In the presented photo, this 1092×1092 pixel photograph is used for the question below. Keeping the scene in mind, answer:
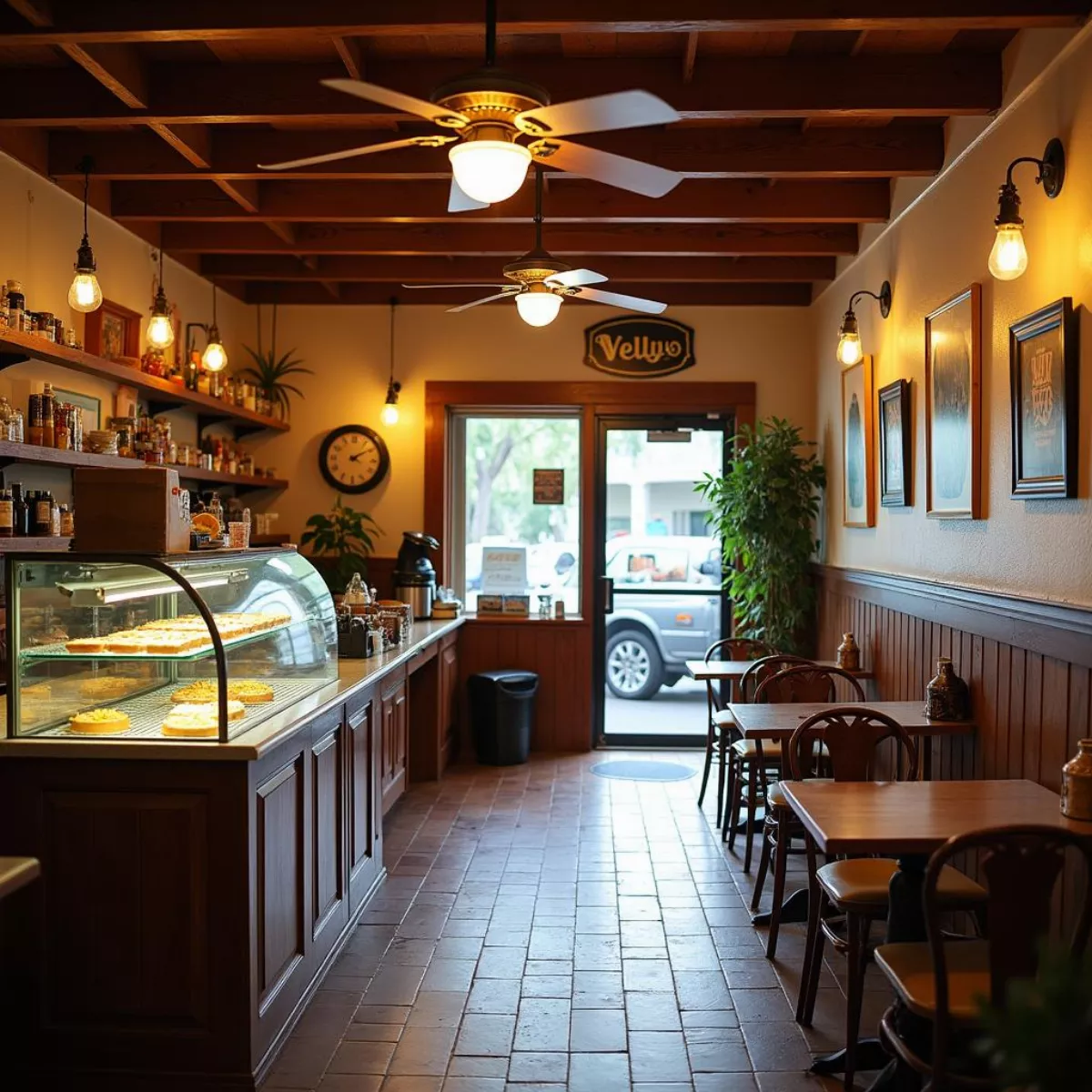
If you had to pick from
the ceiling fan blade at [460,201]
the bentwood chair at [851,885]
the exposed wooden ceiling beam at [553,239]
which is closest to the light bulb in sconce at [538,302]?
the ceiling fan blade at [460,201]

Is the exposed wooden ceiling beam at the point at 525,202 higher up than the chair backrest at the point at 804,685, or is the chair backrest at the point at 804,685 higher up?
the exposed wooden ceiling beam at the point at 525,202

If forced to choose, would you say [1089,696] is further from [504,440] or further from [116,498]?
[504,440]

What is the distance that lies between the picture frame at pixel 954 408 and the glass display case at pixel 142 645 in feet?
8.77

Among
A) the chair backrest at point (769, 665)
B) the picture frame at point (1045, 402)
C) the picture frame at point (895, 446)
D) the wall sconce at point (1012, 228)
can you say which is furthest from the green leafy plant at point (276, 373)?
the wall sconce at point (1012, 228)

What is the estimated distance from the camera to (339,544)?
755 cm

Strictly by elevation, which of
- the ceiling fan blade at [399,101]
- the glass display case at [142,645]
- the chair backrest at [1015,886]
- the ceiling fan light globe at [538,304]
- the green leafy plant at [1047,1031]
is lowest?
the chair backrest at [1015,886]

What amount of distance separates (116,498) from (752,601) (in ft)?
15.3

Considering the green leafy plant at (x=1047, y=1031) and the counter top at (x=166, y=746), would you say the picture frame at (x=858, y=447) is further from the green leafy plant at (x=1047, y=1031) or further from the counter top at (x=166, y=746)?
the green leafy plant at (x=1047, y=1031)

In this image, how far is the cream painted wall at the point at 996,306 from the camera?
3.30m

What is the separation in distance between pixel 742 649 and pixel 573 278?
9.98 feet

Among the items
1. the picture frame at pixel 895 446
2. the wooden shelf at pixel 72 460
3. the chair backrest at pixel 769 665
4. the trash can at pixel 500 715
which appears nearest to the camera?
the wooden shelf at pixel 72 460

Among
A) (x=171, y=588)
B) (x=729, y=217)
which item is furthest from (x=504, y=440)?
(x=171, y=588)

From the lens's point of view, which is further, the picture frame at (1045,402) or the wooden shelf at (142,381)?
the wooden shelf at (142,381)

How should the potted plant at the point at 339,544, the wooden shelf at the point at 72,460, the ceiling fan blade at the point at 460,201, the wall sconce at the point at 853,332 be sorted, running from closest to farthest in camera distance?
the ceiling fan blade at the point at 460,201
the wooden shelf at the point at 72,460
the wall sconce at the point at 853,332
the potted plant at the point at 339,544
